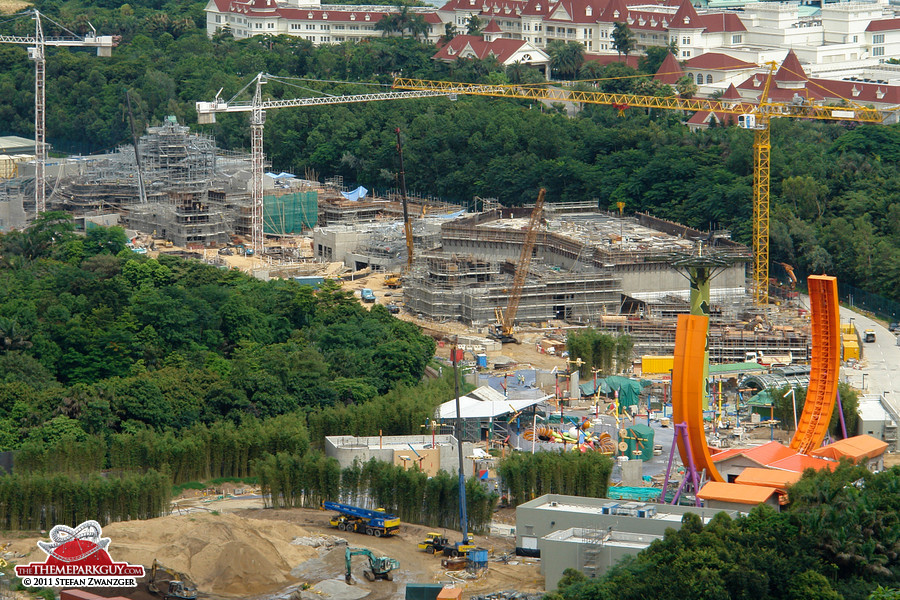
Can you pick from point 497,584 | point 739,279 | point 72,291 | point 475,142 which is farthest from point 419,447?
point 475,142

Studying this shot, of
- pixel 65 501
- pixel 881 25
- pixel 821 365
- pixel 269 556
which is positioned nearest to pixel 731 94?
pixel 881 25

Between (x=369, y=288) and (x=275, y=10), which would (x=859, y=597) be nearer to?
(x=369, y=288)

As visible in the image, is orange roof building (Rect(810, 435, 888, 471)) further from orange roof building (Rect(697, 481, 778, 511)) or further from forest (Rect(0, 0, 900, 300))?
forest (Rect(0, 0, 900, 300))

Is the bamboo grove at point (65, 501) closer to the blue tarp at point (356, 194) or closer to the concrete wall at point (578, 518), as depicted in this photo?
the concrete wall at point (578, 518)

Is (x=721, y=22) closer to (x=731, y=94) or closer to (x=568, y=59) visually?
(x=568, y=59)

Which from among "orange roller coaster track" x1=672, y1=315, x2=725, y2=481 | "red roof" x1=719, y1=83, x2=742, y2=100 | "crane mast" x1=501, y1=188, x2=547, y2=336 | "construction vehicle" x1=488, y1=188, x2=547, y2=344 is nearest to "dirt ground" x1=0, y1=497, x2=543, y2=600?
"orange roller coaster track" x1=672, y1=315, x2=725, y2=481

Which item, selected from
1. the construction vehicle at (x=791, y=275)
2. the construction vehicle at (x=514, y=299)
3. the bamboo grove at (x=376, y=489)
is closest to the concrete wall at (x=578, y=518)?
the bamboo grove at (x=376, y=489)
